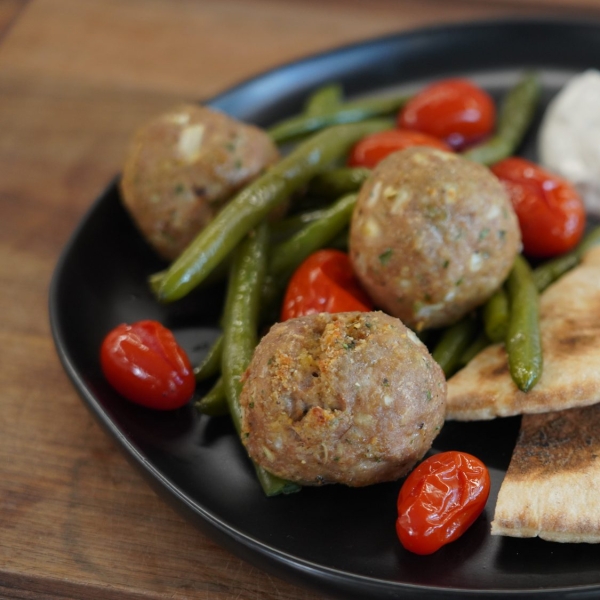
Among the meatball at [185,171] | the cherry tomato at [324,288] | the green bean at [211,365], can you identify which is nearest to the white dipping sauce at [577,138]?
the cherry tomato at [324,288]

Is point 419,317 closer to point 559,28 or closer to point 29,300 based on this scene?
point 29,300

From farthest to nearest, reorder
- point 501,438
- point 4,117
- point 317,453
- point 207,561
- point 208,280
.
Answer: point 4,117
point 208,280
point 501,438
point 207,561
point 317,453

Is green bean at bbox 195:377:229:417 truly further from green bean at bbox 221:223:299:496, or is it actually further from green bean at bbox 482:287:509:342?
green bean at bbox 482:287:509:342

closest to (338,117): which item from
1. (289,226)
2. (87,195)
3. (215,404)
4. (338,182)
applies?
(338,182)

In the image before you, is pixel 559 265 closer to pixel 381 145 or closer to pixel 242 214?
pixel 381 145

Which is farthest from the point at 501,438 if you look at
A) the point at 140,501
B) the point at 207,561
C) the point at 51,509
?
A: the point at 51,509

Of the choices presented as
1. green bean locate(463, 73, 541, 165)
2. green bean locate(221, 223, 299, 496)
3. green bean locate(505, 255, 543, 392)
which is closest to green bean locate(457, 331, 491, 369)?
green bean locate(505, 255, 543, 392)
